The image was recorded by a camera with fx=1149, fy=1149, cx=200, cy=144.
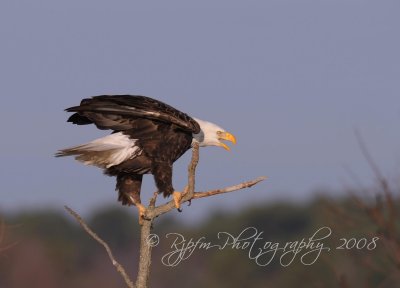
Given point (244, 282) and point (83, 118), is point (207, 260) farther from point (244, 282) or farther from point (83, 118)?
point (83, 118)

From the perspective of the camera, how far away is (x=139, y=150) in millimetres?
10070

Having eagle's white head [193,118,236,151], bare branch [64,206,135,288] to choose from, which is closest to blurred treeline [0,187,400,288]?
eagle's white head [193,118,236,151]

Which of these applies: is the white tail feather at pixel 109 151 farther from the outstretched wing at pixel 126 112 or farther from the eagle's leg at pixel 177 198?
the eagle's leg at pixel 177 198

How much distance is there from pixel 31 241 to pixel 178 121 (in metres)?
43.3

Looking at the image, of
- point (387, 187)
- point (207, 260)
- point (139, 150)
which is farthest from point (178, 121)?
point (207, 260)

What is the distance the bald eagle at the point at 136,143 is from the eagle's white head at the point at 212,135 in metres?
0.27

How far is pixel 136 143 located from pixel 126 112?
1.83ft

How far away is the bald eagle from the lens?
9.69 meters

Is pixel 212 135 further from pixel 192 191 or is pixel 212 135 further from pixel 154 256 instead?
pixel 154 256

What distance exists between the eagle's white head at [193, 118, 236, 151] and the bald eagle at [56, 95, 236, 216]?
0.27 m

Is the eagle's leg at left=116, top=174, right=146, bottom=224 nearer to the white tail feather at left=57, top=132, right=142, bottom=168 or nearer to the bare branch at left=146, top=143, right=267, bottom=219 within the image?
the white tail feather at left=57, top=132, right=142, bottom=168

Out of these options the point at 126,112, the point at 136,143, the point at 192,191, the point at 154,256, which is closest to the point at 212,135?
the point at 136,143

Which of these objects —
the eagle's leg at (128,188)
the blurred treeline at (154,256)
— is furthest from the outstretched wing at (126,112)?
the blurred treeline at (154,256)

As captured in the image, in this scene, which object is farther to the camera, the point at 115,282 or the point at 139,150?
the point at 115,282
